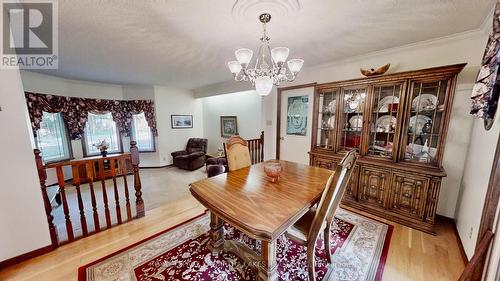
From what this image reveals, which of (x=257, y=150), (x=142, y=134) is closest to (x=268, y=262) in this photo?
(x=257, y=150)

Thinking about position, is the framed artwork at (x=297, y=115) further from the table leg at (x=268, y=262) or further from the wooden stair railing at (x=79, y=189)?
the wooden stair railing at (x=79, y=189)

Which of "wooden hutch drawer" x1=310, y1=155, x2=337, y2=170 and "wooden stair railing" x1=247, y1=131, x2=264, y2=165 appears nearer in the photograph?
"wooden hutch drawer" x1=310, y1=155, x2=337, y2=170

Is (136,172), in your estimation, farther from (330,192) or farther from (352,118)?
(352,118)

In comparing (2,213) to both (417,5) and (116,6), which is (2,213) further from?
(417,5)

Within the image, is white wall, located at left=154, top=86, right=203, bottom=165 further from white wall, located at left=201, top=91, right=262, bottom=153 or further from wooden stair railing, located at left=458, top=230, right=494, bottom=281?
wooden stair railing, located at left=458, top=230, right=494, bottom=281

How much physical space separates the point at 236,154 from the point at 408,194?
2244 mm

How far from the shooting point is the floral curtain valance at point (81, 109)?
141 inches

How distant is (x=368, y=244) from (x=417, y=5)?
7.75 feet

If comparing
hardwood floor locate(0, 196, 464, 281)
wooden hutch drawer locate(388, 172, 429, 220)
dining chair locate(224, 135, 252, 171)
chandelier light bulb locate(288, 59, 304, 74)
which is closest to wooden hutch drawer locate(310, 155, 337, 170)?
wooden hutch drawer locate(388, 172, 429, 220)

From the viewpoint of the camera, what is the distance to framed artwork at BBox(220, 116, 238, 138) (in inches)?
221

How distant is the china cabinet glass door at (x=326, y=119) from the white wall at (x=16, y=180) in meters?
3.68

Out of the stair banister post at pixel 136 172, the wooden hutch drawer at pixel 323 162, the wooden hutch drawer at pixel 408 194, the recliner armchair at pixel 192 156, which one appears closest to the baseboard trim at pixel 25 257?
the stair banister post at pixel 136 172

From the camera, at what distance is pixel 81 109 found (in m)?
4.44

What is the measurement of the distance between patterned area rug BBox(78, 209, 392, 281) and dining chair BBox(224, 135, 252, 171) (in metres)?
0.83
